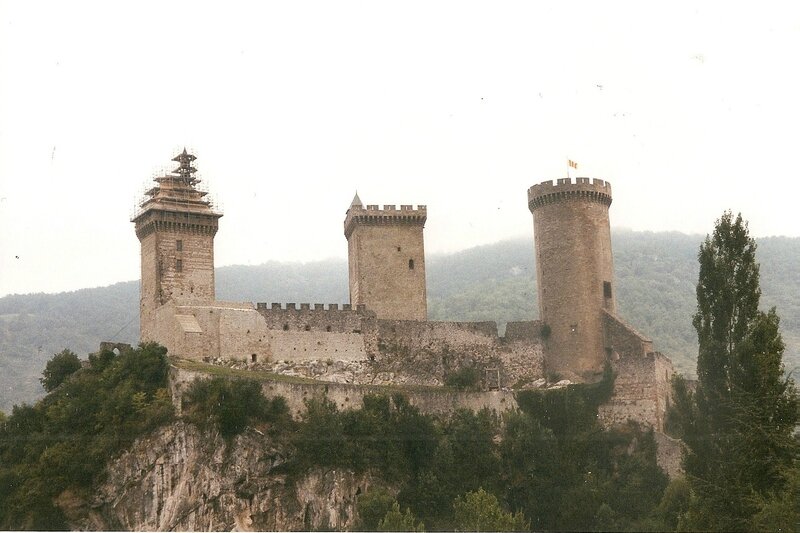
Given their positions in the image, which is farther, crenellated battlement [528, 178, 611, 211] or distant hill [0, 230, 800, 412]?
distant hill [0, 230, 800, 412]

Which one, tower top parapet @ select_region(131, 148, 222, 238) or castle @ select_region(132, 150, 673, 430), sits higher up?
tower top parapet @ select_region(131, 148, 222, 238)

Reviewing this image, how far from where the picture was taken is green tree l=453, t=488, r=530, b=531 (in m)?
48.2

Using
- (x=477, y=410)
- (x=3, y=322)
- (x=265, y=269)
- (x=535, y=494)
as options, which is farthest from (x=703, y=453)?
(x=265, y=269)

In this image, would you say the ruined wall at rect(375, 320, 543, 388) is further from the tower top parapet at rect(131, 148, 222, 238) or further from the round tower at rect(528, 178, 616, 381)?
the tower top parapet at rect(131, 148, 222, 238)

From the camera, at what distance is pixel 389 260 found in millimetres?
61219

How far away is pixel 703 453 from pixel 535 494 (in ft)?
27.7

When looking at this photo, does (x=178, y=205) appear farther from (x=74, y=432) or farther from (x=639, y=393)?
(x=639, y=393)

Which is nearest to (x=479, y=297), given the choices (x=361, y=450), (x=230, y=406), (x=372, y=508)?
(x=361, y=450)

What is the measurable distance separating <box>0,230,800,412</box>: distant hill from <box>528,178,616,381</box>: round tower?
21217mm

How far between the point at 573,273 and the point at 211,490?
17500mm

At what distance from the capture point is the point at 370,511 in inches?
1932

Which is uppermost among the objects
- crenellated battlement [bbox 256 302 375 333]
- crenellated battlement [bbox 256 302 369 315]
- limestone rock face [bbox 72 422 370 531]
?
crenellated battlement [bbox 256 302 369 315]

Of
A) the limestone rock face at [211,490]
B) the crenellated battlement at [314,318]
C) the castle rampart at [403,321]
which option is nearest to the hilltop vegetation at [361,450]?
the limestone rock face at [211,490]

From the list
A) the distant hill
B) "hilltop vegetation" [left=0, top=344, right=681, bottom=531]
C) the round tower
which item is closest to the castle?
the round tower
